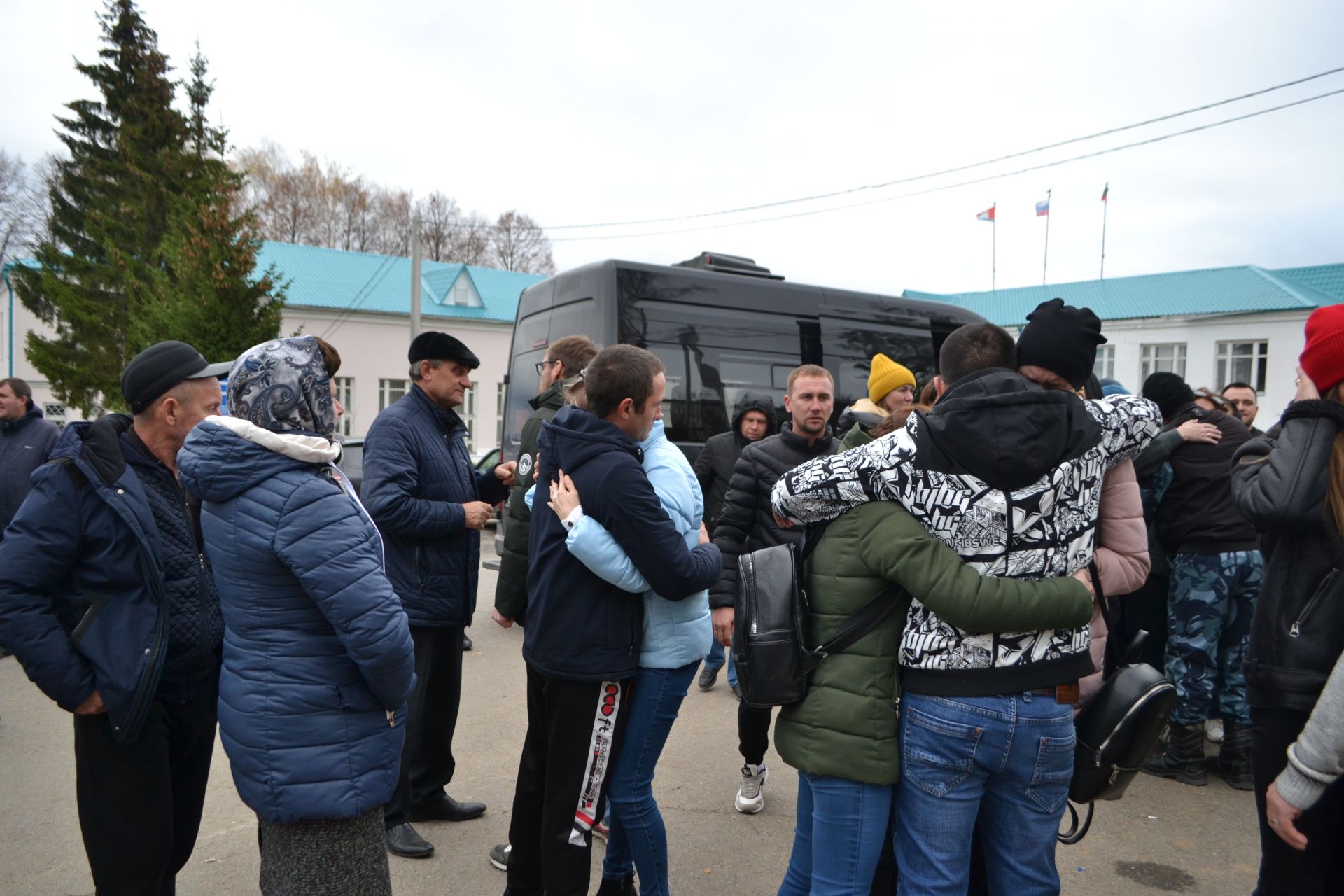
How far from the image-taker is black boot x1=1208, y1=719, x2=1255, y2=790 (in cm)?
452

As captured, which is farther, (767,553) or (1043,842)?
(767,553)

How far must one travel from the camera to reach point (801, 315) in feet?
28.7

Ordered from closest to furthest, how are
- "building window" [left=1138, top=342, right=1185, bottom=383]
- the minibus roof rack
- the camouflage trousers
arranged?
the camouflage trousers < the minibus roof rack < "building window" [left=1138, top=342, right=1185, bottom=383]

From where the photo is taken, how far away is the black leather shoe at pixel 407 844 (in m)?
3.58

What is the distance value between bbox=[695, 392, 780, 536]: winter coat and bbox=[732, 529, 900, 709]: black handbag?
3.52 metres

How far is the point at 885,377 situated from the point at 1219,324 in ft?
118

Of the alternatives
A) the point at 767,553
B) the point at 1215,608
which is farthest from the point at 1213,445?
the point at 767,553

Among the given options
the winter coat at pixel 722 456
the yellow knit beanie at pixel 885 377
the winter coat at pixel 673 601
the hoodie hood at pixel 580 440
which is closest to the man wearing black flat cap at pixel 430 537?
the hoodie hood at pixel 580 440

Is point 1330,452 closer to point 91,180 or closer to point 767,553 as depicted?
point 767,553

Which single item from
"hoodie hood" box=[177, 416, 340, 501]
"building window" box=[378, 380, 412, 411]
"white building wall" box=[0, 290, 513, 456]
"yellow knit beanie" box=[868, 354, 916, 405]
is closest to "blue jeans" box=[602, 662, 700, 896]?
"hoodie hood" box=[177, 416, 340, 501]

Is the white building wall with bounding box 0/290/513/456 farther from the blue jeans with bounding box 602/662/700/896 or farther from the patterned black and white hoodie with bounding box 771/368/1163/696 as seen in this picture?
the patterned black and white hoodie with bounding box 771/368/1163/696

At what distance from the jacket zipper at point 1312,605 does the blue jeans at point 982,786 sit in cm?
67

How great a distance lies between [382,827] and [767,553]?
124 cm

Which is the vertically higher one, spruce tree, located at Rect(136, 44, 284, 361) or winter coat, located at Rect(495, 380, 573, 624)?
spruce tree, located at Rect(136, 44, 284, 361)
